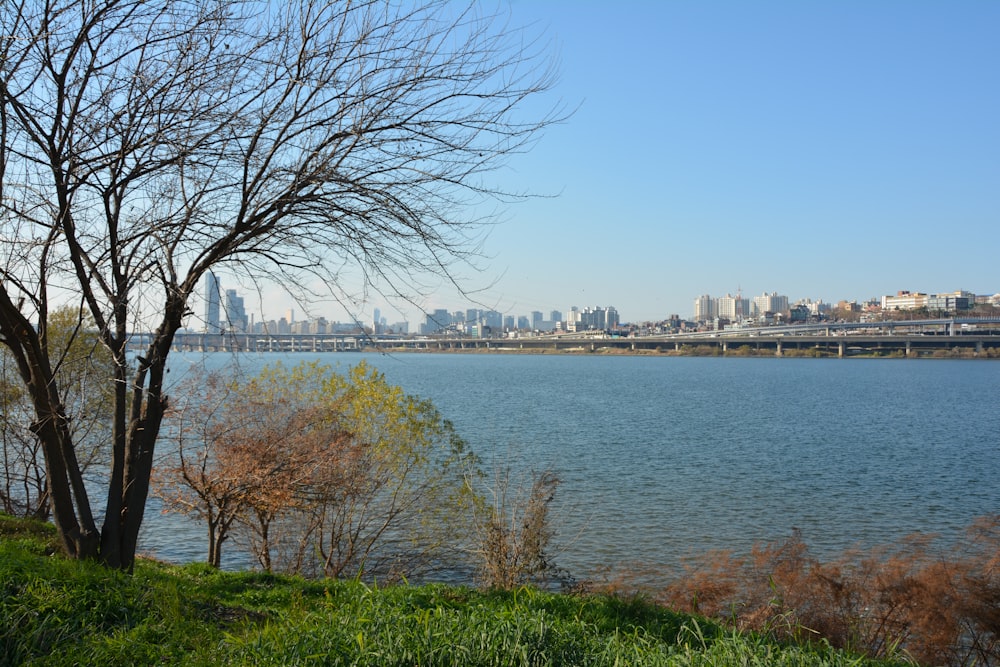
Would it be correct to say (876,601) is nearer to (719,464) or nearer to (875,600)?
(875,600)

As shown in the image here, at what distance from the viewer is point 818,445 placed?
3800 centimetres

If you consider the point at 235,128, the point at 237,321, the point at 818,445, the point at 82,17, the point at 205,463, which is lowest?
the point at 818,445

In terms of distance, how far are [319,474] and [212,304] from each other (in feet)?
28.7

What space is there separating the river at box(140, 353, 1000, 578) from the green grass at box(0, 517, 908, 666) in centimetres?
231

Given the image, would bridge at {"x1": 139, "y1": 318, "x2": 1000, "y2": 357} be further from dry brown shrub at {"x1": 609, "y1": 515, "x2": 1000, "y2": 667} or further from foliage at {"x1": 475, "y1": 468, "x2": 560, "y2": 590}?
dry brown shrub at {"x1": 609, "y1": 515, "x2": 1000, "y2": 667}

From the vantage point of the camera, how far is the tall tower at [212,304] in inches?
296

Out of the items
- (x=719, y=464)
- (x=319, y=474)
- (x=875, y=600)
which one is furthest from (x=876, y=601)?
(x=719, y=464)

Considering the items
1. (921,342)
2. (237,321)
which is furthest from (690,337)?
(237,321)

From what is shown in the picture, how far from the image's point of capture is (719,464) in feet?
102

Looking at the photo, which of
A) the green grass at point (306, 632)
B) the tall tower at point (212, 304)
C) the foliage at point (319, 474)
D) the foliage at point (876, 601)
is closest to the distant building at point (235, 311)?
the tall tower at point (212, 304)

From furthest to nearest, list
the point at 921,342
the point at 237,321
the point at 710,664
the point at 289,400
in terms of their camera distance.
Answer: the point at 921,342, the point at 289,400, the point at 237,321, the point at 710,664

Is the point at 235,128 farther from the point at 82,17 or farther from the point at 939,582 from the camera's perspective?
the point at 939,582

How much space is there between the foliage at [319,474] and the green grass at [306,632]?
26.4ft

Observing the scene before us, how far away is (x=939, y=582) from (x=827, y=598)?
6.09 feet
